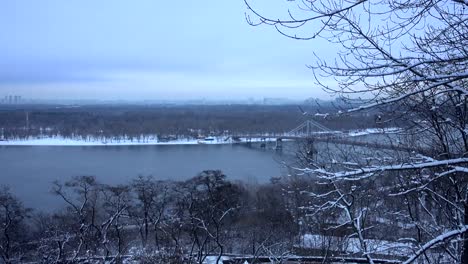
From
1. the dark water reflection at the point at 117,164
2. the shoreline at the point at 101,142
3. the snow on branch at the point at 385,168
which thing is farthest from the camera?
the shoreline at the point at 101,142

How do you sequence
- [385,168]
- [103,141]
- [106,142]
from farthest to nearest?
[103,141] → [106,142] → [385,168]

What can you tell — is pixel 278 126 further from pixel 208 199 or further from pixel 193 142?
pixel 208 199

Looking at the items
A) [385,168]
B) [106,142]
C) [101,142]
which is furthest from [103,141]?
[385,168]

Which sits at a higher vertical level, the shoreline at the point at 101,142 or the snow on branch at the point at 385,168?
the snow on branch at the point at 385,168

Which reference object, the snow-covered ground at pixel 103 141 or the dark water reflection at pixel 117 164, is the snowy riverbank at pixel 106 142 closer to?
the snow-covered ground at pixel 103 141

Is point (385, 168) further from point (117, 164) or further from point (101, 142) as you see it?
point (101, 142)

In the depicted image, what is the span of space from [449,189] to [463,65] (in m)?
0.94

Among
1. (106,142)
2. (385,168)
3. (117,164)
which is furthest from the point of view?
(106,142)

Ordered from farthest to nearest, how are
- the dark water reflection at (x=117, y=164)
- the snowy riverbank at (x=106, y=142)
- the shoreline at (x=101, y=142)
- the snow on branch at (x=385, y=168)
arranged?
the snowy riverbank at (x=106, y=142), the shoreline at (x=101, y=142), the dark water reflection at (x=117, y=164), the snow on branch at (x=385, y=168)

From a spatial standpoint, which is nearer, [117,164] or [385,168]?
[385,168]

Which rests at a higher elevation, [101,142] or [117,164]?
[117,164]

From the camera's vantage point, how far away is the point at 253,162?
1695cm

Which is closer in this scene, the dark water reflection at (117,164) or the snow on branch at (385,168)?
the snow on branch at (385,168)

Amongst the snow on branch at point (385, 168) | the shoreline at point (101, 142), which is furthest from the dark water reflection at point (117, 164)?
the snow on branch at point (385, 168)
